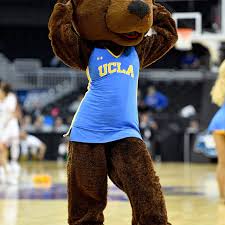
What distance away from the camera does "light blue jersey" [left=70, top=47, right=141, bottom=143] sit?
4.72 metres

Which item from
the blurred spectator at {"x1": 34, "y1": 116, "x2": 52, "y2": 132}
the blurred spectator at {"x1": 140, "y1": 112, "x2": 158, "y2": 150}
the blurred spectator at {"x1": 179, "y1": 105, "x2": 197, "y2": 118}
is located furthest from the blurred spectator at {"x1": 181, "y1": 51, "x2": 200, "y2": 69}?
the blurred spectator at {"x1": 34, "y1": 116, "x2": 52, "y2": 132}

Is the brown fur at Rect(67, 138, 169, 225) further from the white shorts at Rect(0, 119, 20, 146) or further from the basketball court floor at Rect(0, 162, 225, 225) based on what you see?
the white shorts at Rect(0, 119, 20, 146)

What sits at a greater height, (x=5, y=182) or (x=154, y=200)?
(x=154, y=200)

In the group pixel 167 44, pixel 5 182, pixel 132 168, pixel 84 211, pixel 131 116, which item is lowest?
pixel 5 182

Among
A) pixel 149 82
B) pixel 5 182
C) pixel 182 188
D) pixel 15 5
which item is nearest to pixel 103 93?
pixel 182 188

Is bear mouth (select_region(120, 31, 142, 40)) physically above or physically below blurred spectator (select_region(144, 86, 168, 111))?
above

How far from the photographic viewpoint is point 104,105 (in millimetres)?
4738

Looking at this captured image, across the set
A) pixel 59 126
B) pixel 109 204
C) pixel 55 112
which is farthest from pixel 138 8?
pixel 55 112

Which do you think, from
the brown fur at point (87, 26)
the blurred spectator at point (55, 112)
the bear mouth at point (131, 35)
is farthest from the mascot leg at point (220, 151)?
the blurred spectator at point (55, 112)

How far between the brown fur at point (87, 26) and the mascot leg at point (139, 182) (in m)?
0.65

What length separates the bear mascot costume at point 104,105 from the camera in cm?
460

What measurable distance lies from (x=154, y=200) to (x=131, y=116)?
58 centimetres

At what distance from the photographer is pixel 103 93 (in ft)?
15.6

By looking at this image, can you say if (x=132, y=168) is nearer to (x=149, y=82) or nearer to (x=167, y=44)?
(x=167, y=44)
